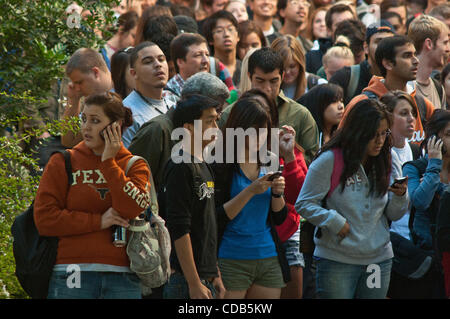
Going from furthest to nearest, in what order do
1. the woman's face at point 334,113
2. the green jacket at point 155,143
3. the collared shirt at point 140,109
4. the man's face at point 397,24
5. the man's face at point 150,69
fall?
the man's face at point 397,24 < the woman's face at point 334,113 < the man's face at point 150,69 < the collared shirt at point 140,109 < the green jacket at point 155,143

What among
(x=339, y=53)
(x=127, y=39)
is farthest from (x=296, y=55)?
(x=127, y=39)

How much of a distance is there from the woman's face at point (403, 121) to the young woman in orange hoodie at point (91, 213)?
8.93ft

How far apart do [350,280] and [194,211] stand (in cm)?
117

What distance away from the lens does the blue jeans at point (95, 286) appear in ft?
15.8

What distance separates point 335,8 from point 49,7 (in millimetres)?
5647

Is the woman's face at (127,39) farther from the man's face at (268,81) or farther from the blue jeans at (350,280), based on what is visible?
the blue jeans at (350,280)

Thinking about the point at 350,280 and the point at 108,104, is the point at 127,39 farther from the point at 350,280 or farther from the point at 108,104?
the point at 350,280

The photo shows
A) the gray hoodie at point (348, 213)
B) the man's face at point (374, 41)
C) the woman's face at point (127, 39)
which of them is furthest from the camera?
the woman's face at point (127, 39)

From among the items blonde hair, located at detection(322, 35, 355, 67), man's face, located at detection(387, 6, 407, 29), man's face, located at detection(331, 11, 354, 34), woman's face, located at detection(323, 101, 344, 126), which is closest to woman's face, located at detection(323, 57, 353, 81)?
blonde hair, located at detection(322, 35, 355, 67)

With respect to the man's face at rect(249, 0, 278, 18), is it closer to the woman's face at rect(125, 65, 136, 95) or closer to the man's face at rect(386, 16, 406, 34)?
the man's face at rect(386, 16, 406, 34)

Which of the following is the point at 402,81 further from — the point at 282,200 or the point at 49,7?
the point at 49,7

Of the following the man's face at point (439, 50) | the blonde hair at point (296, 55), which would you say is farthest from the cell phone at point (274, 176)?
the man's face at point (439, 50)
